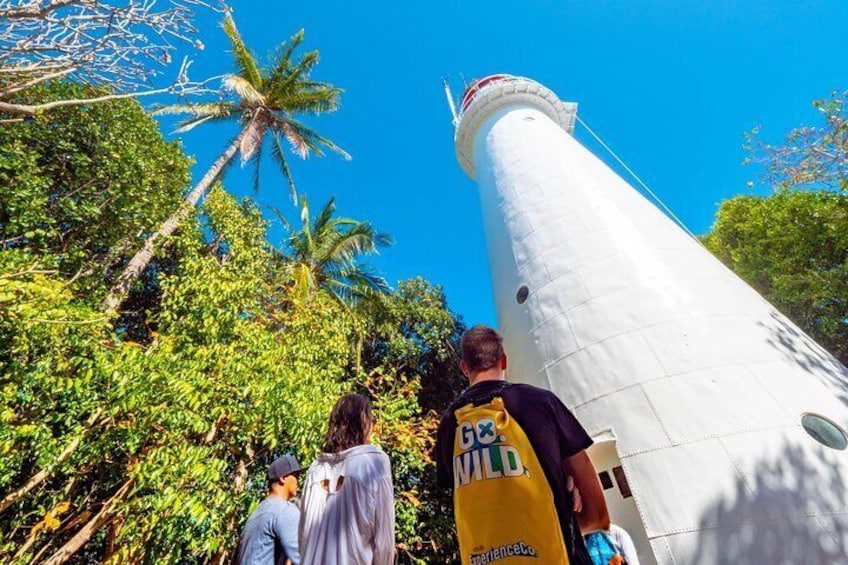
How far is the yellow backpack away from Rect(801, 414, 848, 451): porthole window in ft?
10.4

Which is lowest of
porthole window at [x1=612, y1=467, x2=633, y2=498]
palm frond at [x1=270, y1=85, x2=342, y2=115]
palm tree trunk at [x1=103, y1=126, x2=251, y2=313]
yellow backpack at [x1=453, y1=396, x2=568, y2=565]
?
yellow backpack at [x1=453, y1=396, x2=568, y2=565]

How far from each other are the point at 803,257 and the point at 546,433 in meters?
13.5

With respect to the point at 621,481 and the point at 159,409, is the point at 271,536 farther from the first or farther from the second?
the point at 621,481

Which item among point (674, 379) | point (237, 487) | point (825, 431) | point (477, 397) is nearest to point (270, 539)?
point (477, 397)

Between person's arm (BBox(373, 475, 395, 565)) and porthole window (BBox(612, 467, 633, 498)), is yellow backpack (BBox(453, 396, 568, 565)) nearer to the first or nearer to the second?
person's arm (BBox(373, 475, 395, 565))

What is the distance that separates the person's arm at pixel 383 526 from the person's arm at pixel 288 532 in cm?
106

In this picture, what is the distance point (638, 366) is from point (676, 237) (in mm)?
2257

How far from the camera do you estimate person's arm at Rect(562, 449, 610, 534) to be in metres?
1.52

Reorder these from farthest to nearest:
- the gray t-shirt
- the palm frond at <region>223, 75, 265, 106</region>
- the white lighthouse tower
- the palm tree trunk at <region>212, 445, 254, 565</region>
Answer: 1. the palm frond at <region>223, 75, 265, 106</region>
2. the palm tree trunk at <region>212, 445, 254, 565</region>
3. the white lighthouse tower
4. the gray t-shirt

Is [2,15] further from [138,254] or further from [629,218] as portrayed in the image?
[138,254]

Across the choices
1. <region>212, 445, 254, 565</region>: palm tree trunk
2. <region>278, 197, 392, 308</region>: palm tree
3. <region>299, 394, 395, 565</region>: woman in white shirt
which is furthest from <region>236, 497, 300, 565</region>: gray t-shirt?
<region>278, 197, 392, 308</region>: palm tree

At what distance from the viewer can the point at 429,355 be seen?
40.1 ft

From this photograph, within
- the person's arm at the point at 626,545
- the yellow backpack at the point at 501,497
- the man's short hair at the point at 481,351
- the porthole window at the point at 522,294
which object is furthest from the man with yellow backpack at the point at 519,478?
the porthole window at the point at 522,294

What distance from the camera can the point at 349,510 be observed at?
1.97 m
